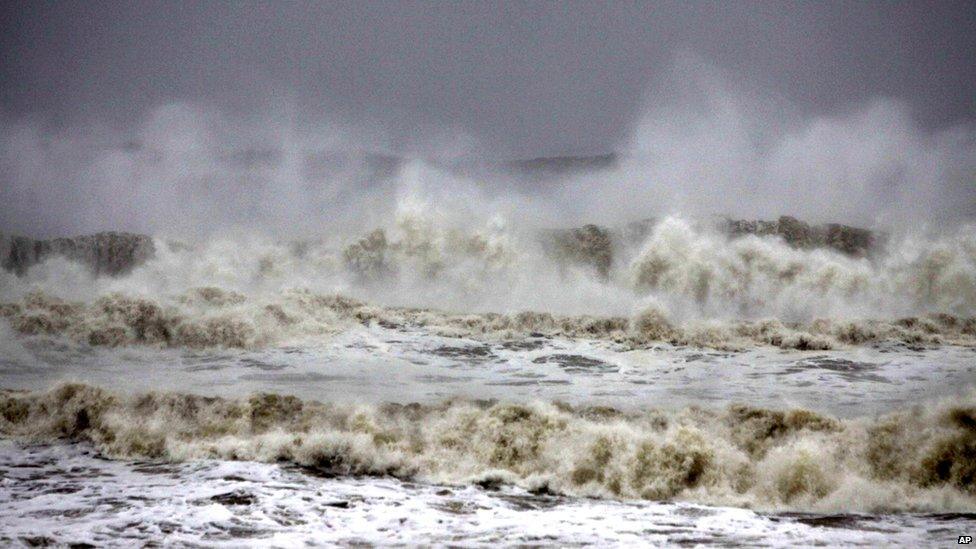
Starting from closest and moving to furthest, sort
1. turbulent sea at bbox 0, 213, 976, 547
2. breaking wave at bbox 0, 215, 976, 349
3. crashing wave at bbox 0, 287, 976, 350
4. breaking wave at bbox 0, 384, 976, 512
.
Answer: turbulent sea at bbox 0, 213, 976, 547 < breaking wave at bbox 0, 384, 976, 512 < crashing wave at bbox 0, 287, 976, 350 < breaking wave at bbox 0, 215, 976, 349

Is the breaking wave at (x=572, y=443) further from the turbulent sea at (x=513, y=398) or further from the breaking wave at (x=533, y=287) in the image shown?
the breaking wave at (x=533, y=287)

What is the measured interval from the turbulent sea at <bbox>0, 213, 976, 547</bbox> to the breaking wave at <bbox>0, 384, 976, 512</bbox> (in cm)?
3

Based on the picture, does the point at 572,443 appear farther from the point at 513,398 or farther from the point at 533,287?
the point at 533,287

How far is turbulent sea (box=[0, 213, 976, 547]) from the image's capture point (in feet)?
15.5

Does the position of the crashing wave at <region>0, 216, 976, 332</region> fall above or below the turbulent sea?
above

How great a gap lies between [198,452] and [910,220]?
1772 cm

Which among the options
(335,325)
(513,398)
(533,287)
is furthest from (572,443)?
(533,287)

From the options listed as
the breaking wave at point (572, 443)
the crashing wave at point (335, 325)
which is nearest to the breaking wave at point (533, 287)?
the crashing wave at point (335, 325)

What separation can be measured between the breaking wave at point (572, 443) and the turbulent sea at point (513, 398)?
1.1 inches

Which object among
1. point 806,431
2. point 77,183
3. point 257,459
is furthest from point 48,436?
point 77,183

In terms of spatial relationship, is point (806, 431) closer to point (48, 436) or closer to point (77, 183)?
point (48, 436)

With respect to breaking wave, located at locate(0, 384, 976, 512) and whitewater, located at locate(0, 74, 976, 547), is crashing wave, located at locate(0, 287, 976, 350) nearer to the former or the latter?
whitewater, located at locate(0, 74, 976, 547)

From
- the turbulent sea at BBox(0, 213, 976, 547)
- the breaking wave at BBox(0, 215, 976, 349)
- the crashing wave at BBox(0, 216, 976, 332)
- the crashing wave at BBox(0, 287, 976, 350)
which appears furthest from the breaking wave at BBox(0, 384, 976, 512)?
the crashing wave at BBox(0, 216, 976, 332)

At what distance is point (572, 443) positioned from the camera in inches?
252
